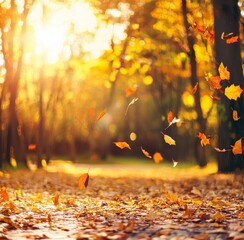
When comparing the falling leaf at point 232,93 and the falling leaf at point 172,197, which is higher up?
the falling leaf at point 232,93

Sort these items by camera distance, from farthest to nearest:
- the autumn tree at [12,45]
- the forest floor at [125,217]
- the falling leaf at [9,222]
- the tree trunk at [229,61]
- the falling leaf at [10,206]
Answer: the autumn tree at [12,45]
the tree trunk at [229,61]
the falling leaf at [10,206]
the falling leaf at [9,222]
the forest floor at [125,217]

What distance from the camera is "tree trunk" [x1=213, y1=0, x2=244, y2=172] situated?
17047 mm

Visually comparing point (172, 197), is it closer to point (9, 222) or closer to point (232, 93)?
point (232, 93)

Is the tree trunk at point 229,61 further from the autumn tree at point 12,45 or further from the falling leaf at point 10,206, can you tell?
the falling leaf at point 10,206

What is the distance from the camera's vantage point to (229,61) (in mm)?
17078

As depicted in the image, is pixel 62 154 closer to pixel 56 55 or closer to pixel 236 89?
pixel 56 55

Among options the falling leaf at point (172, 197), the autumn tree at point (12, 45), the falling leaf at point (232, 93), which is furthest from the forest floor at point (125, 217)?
the autumn tree at point (12, 45)

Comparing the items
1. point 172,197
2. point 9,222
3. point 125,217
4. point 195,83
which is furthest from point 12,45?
point 9,222

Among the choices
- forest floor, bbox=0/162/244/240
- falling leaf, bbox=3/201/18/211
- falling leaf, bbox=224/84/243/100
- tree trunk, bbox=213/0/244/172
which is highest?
tree trunk, bbox=213/0/244/172

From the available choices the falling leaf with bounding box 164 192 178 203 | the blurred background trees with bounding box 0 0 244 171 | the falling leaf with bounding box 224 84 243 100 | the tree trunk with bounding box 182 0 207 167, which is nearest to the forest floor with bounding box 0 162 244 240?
the falling leaf with bounding box 164 192 178 203

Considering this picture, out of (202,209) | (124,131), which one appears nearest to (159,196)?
(202,209)

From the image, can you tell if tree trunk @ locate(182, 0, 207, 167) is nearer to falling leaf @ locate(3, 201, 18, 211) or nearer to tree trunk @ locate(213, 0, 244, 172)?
tree trunk @ locate(213, 0, 244, 172)

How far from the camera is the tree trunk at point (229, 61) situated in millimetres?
17047

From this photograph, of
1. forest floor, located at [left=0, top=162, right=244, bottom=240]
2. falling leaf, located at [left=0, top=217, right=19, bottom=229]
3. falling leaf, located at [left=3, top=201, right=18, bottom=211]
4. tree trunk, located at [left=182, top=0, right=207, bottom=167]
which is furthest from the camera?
tree trunk, located at [left=182, top=0, right=207, bottom=167]
